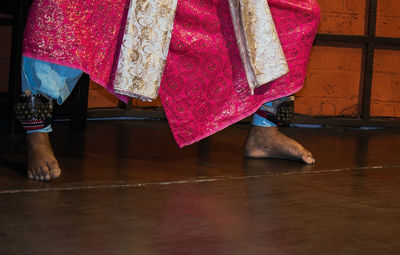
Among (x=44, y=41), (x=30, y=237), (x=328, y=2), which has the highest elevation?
(x=328, y=2)

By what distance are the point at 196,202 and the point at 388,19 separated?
98.3 inches

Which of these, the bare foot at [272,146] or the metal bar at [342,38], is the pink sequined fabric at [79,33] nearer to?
the bare foot at [272,146]

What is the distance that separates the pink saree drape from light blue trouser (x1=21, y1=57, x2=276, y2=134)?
0.04 metres

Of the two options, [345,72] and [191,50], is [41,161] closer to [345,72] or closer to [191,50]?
[191,50]

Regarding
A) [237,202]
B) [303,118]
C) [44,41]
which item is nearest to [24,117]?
[44,41]

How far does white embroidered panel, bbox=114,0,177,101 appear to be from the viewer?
186 cm

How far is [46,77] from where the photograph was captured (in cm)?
187

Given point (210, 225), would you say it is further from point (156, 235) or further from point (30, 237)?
point (30, 237)

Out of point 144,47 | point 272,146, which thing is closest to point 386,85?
point 272,146

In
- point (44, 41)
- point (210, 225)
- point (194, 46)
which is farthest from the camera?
point (194, 46)

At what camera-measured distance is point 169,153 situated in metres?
2.38

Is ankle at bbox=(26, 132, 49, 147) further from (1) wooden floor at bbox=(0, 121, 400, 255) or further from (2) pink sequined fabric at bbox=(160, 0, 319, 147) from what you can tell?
(2) pink sequined fabric at bbox=(160, 0, 319, 147)

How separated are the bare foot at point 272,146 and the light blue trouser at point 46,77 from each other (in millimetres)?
707

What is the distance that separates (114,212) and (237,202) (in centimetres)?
32
